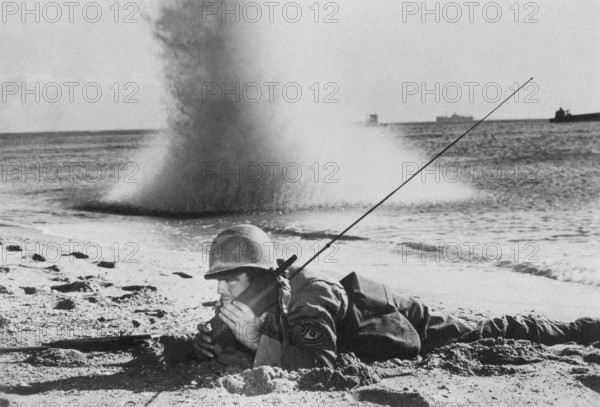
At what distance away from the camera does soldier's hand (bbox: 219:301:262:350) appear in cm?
358

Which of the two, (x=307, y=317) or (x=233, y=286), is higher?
(x=233, y=286)

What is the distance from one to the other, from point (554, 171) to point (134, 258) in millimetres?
21090

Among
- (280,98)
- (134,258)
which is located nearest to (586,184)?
(280,98)

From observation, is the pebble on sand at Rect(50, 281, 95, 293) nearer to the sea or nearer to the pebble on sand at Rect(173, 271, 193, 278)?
the pebble on sand at Rect(173, 271, 193, 278)

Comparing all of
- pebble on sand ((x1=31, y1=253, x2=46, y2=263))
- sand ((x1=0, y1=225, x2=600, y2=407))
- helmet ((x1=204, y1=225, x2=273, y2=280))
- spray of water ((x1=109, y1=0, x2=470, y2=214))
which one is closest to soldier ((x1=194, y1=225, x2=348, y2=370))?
helmet ((x1=204, y1=225, x2=273, y2=280))

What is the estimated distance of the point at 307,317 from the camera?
3.58 m

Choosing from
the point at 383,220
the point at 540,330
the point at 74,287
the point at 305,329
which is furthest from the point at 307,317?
the point at 383,220

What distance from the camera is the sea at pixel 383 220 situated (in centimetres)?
736

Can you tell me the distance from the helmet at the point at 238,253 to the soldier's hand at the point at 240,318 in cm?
21

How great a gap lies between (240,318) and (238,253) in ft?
1.23

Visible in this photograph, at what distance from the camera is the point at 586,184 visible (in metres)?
20.2

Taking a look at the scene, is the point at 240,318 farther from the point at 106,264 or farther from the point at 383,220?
the point at 383,220

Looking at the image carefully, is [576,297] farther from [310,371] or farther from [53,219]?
[53,219]

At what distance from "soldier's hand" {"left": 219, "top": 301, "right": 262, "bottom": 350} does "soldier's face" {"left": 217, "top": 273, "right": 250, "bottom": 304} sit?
123 millimetres
